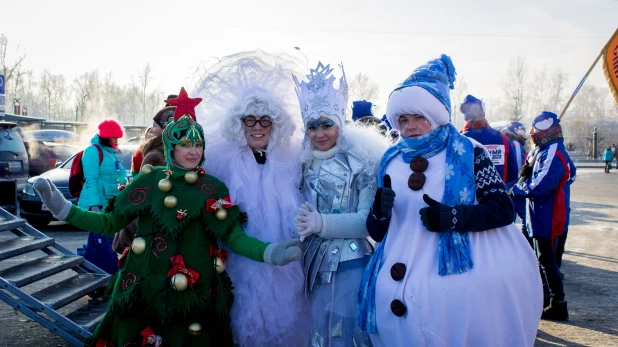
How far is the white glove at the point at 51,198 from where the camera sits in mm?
2693

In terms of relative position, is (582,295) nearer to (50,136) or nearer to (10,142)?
(10,142)

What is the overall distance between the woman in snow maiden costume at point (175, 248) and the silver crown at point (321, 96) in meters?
0.64

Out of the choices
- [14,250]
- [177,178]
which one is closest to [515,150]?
[177,178]

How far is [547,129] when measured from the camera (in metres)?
4.85

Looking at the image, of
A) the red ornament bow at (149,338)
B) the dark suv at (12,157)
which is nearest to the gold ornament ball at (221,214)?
the red ornament bow at (149,338)

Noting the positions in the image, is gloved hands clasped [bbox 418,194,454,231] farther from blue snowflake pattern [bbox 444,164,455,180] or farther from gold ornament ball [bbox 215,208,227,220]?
gold ornament ball [bbox 215,208,227,220]

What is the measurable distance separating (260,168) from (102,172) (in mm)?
2824

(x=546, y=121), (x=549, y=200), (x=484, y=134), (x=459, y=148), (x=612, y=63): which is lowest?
(x=549, y=200)

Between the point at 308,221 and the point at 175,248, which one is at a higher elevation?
the point at 308,221

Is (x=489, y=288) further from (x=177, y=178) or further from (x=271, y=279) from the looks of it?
(x=177, y=178)

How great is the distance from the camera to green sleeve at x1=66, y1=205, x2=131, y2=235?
2864 mm

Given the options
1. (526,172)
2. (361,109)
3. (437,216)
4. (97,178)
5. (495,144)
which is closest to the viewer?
(437,216)

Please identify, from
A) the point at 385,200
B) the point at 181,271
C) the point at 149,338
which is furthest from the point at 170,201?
the point at 385,200

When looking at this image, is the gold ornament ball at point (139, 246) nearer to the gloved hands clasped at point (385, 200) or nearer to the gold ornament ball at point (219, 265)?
the gold ornament ball at point (219, 265)
